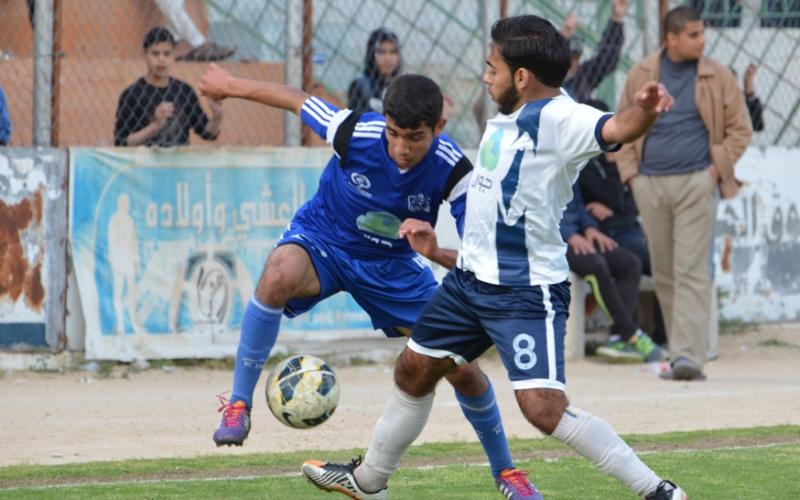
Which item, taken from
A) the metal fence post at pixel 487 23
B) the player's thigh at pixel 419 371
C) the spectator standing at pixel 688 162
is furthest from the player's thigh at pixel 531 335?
the metal fence post at pixel 487 23

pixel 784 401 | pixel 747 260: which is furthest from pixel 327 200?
pixel 747 260

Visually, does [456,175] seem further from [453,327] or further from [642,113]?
[642,113]

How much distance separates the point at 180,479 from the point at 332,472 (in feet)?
3.42

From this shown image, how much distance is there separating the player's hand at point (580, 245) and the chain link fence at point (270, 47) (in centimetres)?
131

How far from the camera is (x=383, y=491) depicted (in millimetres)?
6348

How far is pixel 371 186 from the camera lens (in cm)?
704

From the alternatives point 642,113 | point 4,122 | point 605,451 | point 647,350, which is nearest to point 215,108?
point 4,122

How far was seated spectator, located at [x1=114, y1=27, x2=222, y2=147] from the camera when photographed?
11.1 meters

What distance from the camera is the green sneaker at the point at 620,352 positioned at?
468 inches

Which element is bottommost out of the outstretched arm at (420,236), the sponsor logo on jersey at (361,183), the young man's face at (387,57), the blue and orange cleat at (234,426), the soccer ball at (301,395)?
the blue and orange cleat at (234,426)

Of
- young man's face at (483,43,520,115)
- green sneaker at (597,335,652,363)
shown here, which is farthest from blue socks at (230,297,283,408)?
green sneaker at (597,335,652,363)

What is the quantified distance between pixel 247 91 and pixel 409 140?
0.83 metres

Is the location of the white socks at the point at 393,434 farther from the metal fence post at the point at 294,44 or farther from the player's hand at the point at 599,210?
the player's hand at the point at 599,210

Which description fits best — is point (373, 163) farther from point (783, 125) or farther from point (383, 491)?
point (783, 125)
